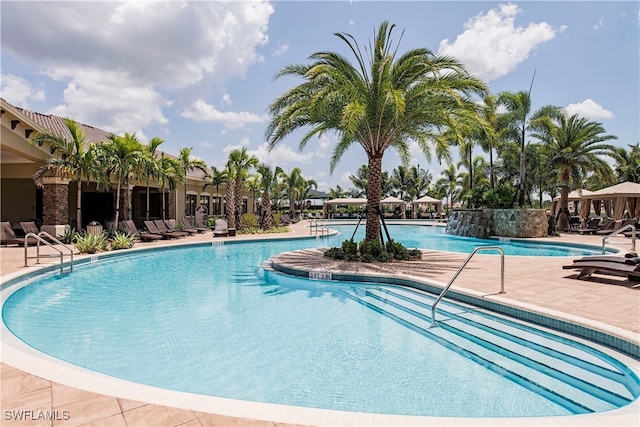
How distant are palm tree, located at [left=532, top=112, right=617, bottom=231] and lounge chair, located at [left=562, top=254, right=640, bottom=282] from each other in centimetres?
1659

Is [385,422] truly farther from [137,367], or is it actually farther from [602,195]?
[602,195]

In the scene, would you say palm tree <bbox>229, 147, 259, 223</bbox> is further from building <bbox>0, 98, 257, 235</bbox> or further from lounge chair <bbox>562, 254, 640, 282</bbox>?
lounge chair <bbox>562, 254, 640, 282</bbox>

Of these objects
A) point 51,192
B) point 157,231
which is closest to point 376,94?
point 157,231

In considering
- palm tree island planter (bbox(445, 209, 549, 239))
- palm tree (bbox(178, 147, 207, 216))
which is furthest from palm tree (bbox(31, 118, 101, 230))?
palm tree island planter (bbox(445, 209, 549, 239))

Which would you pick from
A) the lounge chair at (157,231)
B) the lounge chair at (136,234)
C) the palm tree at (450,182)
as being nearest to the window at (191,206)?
the lounge chair at (157,231)

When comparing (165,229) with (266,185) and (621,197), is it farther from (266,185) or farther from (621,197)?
(621,197)

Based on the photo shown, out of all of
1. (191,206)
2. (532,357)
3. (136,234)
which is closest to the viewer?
(532,357)

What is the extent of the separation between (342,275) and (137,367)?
5.67 metres

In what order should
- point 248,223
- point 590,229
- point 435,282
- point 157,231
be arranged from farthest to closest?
point 248,223 < point 590,229 < point 157,231 < point 435,282

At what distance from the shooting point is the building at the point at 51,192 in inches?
610

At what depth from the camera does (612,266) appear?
784 cm

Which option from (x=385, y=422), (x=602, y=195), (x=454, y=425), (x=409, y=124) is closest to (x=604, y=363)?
(x=454, y=425)

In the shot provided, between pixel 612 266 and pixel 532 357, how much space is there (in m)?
4.83

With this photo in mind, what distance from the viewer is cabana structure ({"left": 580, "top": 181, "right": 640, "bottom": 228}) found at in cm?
2158
